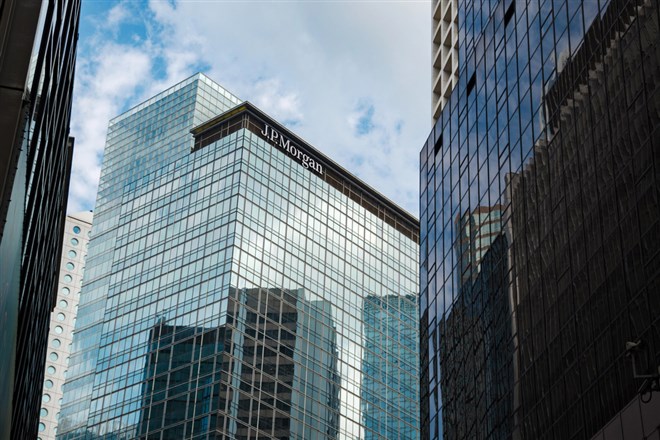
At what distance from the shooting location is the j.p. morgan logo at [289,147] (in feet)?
452

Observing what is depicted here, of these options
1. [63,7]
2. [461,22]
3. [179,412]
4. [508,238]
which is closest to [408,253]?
[179,412]

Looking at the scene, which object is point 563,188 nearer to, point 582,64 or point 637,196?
point 582,64

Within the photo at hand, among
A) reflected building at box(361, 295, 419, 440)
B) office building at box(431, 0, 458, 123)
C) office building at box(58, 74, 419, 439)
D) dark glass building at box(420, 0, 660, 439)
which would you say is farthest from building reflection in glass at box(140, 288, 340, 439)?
dark glass building at box(420, 0, 660, 439)

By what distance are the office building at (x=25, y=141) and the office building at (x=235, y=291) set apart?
60.5 m

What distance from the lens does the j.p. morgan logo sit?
13788 centimetres

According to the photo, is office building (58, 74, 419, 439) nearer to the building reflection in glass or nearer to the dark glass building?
the building reflection in glass

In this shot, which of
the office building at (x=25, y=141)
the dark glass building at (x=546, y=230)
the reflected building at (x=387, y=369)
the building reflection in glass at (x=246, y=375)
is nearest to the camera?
the office building at (x=25, y=141)

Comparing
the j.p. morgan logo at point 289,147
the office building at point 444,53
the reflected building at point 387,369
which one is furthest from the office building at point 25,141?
the reflected building at point 387,369

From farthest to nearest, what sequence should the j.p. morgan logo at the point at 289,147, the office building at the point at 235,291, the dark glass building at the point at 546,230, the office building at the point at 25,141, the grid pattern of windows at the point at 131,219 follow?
the j.p. morgan logo at the point at 289,147
the grid pattern of windows at the point at 131,219
the office building at the point at 235,291
the dark glass building at the point at 546,230
the office building at the point at 25,141

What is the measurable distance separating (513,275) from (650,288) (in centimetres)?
1729

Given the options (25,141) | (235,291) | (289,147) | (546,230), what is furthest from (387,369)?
(25,141)

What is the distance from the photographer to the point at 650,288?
3700 centimetres

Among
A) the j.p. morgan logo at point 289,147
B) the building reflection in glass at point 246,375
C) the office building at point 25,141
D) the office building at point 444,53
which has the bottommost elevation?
the office building at point 25,141

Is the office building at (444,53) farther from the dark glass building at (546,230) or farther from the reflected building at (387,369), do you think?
the reflected building at (387,369)
